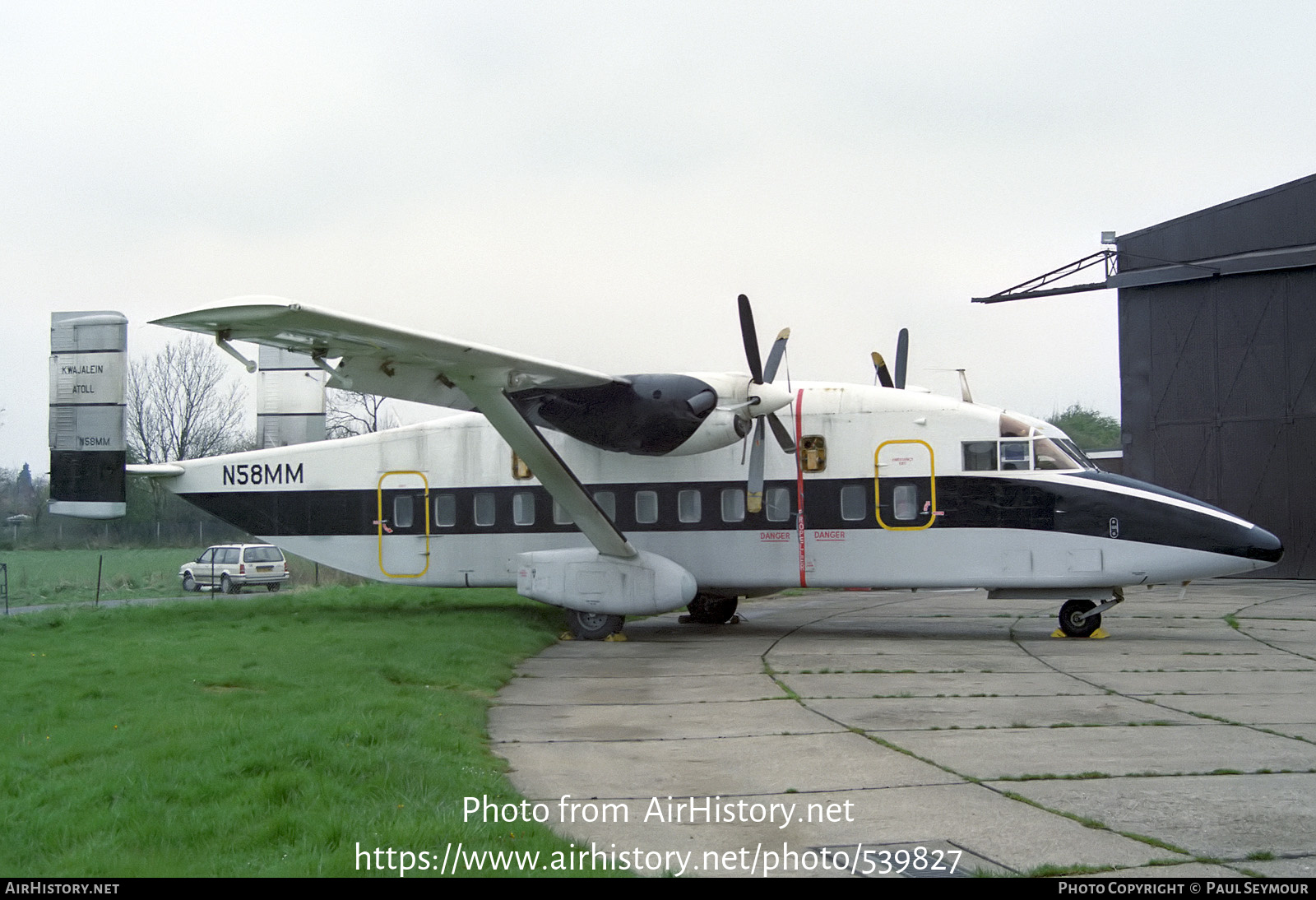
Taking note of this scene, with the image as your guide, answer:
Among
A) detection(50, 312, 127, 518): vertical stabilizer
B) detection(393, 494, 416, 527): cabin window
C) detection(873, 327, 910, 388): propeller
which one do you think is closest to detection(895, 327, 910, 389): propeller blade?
detection(873, 327, 910, 388): propeller

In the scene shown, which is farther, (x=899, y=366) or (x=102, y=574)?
(x=102, y=574)

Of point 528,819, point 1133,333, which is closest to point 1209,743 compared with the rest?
point 528,819

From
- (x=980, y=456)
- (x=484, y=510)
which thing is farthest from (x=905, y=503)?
(x=484, y=510)

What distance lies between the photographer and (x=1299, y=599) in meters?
21.4

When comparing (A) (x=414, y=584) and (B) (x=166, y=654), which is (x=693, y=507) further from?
(B) (x=166, y=654)

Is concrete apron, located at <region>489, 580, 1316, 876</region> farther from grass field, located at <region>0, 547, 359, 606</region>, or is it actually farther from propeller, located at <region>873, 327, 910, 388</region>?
grass field, located at <region>0, 547, 359, 606</region>

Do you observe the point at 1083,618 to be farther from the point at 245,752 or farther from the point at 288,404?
the point at 288,404

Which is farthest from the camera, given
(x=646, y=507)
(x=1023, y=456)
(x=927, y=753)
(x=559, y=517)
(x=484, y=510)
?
(x=484, y=510)

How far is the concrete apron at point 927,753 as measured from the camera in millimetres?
5625

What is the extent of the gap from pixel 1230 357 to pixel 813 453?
18184 mm

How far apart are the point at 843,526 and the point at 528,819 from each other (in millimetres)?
10552

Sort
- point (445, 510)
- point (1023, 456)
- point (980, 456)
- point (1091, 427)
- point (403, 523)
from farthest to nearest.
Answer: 1. point (1091, 427)
2. point (403, 523)
3. point (445, 510)
4. point (980, 456)
5. point (1023, 456)

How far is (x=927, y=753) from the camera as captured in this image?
802 cm

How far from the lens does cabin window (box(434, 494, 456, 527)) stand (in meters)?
17.7
